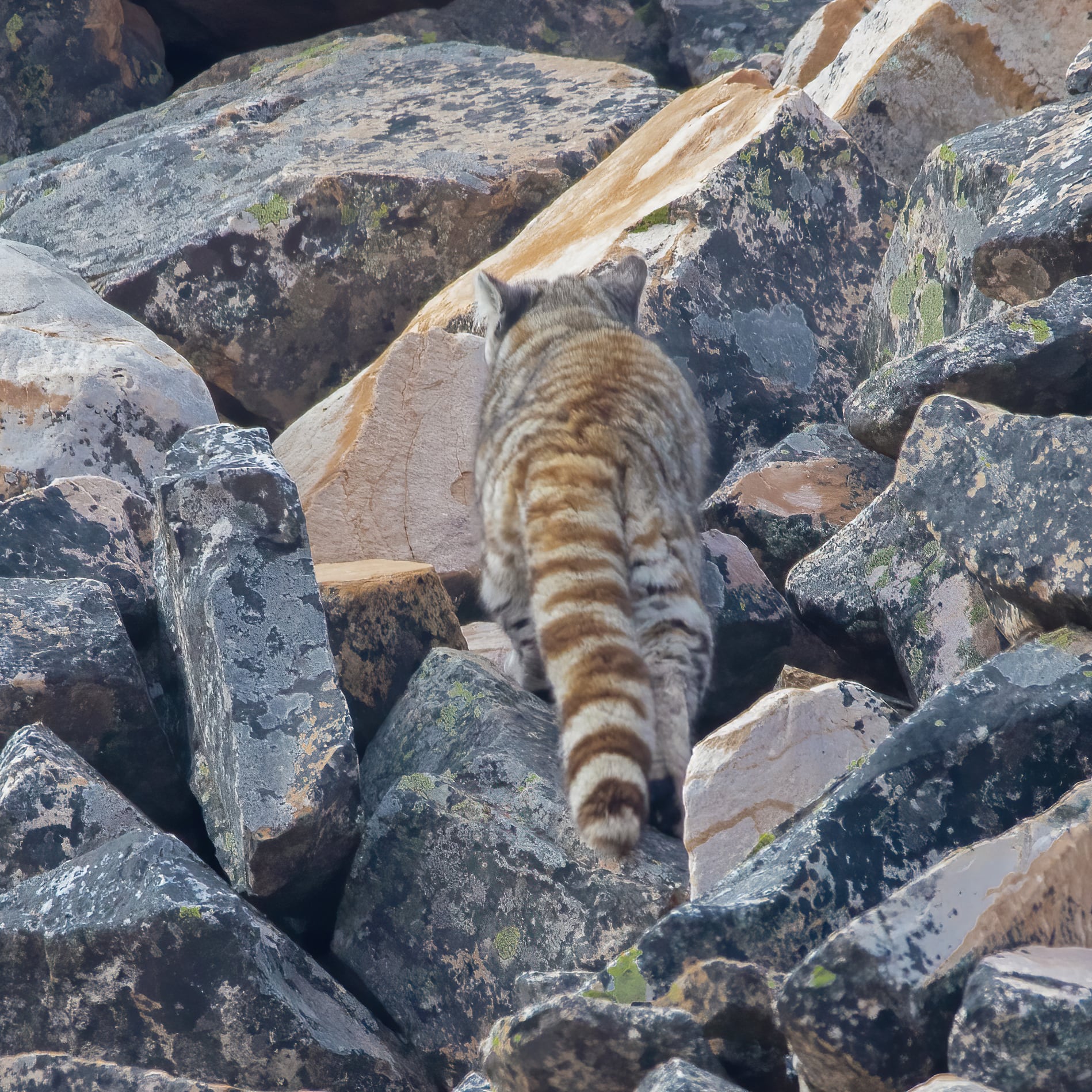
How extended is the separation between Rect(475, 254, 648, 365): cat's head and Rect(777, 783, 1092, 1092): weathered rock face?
10.1 feet

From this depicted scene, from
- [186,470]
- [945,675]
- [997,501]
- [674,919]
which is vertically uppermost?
[186,470]

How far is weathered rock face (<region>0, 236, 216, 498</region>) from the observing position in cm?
411

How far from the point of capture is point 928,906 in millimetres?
1644

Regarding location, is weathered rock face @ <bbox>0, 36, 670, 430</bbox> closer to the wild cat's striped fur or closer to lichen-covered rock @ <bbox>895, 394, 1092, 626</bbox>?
the wild cat's striped fur

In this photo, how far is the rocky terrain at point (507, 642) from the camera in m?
1.81

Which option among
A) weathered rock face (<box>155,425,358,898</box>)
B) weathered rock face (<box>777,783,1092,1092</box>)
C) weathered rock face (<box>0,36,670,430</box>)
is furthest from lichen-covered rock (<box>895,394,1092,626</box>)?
weathered rock face (<box>0,36,670,430</box>)

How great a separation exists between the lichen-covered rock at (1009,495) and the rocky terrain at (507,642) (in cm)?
1

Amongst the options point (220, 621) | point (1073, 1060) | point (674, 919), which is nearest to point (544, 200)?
point (220, 621)

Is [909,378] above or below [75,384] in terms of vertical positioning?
below

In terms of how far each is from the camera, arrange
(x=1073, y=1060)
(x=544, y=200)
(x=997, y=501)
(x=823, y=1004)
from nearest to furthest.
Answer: (x=1073, y=1060), (x=823, y=1004), (x=997, y=501), (x=544, y=200)

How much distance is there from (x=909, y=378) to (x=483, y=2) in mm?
6731

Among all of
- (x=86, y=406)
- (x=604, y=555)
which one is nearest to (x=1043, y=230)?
(x=604, y=555)

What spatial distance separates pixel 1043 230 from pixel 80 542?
9.63 ft

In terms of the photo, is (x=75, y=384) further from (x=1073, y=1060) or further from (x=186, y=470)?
(x=1073, y=1060)
